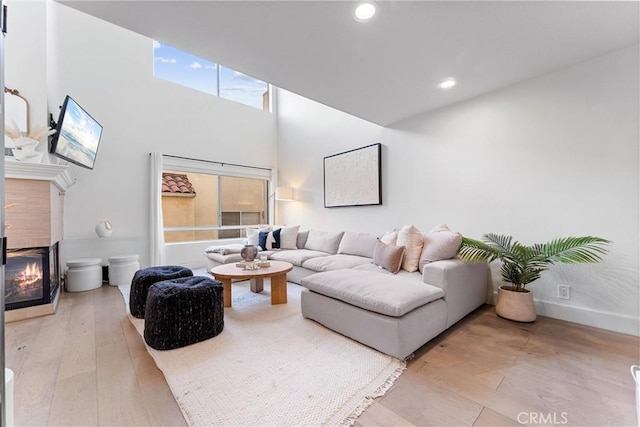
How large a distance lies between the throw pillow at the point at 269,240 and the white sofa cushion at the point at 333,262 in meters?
1.08

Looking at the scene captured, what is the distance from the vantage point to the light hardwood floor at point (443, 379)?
123cm

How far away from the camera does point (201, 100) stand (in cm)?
497

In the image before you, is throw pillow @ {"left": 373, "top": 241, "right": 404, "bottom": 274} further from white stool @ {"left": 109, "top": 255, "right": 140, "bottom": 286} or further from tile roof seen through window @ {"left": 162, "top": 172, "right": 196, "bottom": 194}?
tile roof seen through window @ {"left": 162, "top": 172, "right": 196, "bottom": 194}

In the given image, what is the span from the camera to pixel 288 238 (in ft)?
14.3

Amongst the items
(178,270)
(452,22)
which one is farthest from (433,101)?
(178,270)

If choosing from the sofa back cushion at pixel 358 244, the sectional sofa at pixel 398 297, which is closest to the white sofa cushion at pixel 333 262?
the sectional sofa at pixel 398 297

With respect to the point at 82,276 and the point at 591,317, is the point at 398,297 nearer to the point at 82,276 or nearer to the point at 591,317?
the point at 591,317

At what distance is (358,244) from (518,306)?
1868 mm

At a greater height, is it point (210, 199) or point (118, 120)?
point (118, 120)

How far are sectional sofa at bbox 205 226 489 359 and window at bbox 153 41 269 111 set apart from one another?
12.9 feet

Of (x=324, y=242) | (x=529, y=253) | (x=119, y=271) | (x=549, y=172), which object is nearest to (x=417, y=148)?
(x=549, y=172)

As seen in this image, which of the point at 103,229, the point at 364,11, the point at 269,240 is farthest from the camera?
the point at 269,240

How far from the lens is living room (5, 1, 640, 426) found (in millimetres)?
2137

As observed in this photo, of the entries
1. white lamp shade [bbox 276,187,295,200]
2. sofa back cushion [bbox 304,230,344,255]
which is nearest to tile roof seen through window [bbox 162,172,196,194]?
white lamp shade [bbox 276,187,295,200]
